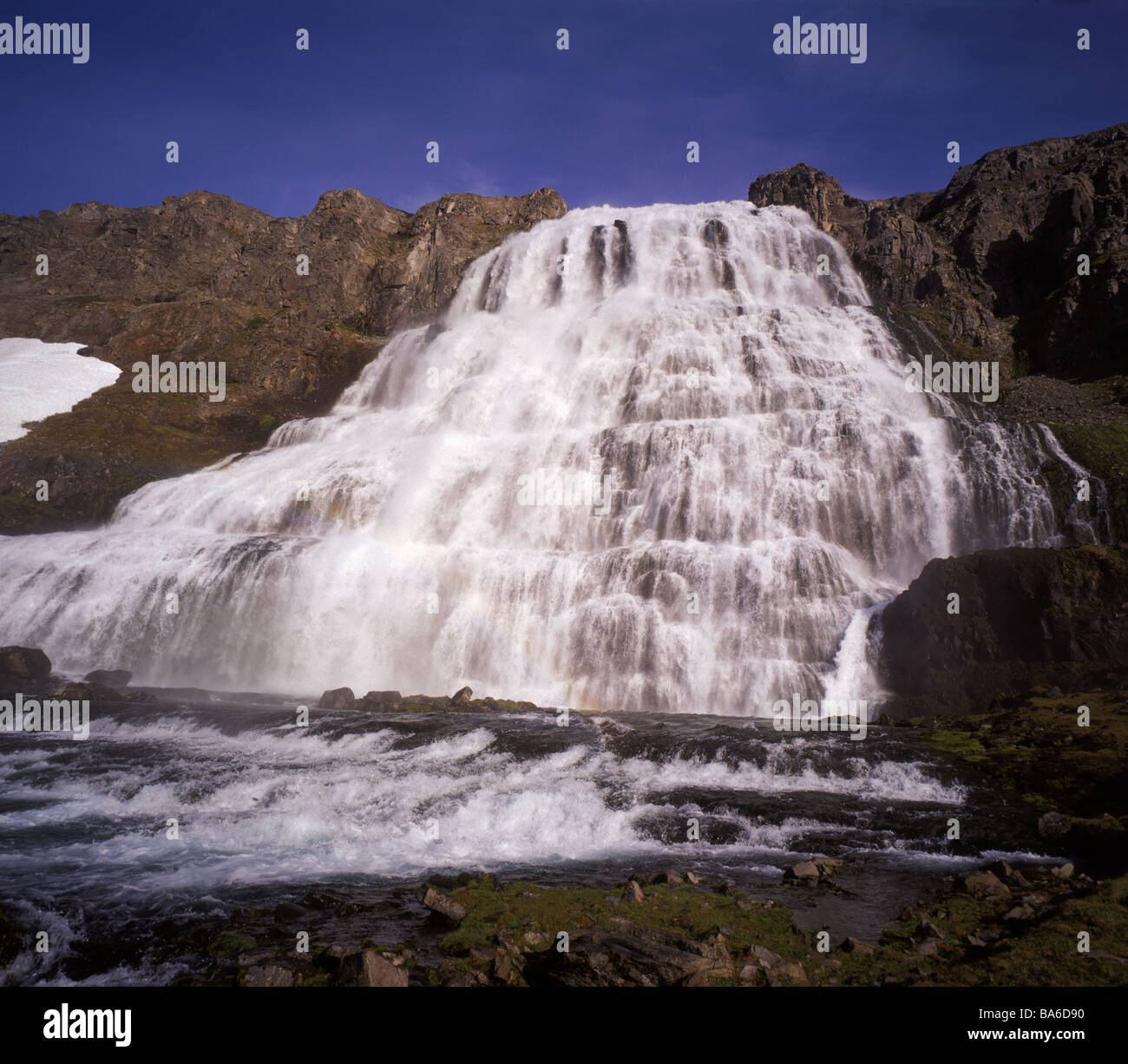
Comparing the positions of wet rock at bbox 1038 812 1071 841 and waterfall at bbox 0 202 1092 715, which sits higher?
waterfall at bbox 0 202 1092 715

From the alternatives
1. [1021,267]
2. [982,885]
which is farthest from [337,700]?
[1021,267]

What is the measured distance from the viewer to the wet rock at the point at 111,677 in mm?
27703

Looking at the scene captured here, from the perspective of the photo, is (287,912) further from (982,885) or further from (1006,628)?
(1006,628)

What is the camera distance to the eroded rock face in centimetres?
2067

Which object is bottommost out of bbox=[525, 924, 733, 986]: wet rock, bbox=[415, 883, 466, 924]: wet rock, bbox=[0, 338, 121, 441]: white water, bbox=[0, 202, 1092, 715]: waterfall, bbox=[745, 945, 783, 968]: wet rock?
bbox=[415, 883, 466, 924]: wet rock

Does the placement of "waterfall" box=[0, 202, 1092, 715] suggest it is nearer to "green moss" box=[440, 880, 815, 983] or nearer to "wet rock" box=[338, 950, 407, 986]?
"green moss" box=[440, 880, 815, 983]

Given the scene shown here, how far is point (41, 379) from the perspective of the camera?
59.5m

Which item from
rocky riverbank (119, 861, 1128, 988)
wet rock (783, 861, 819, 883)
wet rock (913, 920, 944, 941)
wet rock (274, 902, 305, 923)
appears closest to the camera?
rocky riverbank (119, 861, 1128, 988)

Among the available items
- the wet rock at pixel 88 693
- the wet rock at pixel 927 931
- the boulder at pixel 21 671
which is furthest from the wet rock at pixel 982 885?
the boulder at pixel 21 671

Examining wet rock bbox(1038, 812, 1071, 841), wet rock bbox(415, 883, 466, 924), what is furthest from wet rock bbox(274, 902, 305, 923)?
wet rock bbox(1038, 812, 1071, 841)

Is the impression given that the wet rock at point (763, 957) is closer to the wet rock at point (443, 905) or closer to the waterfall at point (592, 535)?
the wet rock at point (443, 905)

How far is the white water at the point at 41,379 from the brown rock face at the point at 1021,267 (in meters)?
64.4

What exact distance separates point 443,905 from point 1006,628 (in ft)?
68.1

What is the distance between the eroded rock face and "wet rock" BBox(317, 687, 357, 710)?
1806 cm
